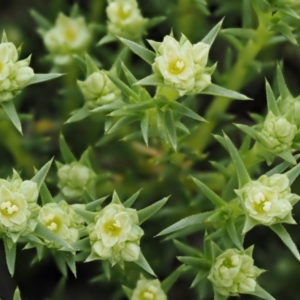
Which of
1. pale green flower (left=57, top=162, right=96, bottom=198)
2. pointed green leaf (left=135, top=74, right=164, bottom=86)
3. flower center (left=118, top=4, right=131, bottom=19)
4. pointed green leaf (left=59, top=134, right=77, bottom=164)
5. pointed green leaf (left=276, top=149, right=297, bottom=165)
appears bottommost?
pale green flower (left=57, top=162, right=96, bottom=198)

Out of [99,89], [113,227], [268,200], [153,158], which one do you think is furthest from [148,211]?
[153,158]

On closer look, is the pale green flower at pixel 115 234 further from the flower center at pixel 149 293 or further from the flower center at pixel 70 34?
the flower center at pixel 70 34

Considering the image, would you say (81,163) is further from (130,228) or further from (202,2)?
(202,2)

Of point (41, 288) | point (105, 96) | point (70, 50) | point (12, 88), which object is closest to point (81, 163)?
point (105, 96)

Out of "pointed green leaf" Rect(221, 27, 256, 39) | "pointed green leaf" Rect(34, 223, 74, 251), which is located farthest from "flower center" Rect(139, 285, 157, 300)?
"pointed green leaf" Rect(221, 27, 256, 39)

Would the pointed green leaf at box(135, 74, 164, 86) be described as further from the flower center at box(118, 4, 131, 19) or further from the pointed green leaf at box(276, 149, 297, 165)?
the flower center at box(118, 4, 131, 19)

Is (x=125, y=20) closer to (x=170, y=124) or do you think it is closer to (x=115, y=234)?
(x=170, y=124)

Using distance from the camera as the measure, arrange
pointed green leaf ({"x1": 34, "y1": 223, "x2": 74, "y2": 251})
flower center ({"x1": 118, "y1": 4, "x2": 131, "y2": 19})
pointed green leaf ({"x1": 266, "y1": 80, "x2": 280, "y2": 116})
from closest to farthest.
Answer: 1. pointed green leaf ({"x1": 34, "y1": 223, "x2": 74, "y2": 251})
2. pointed green leaf ({"x1": 266, "y1": 80, "x2": 280, "y2": 116})
3. flower center ({"x1": 118, "y1": 4, "x2": 131, "y2": 19})
